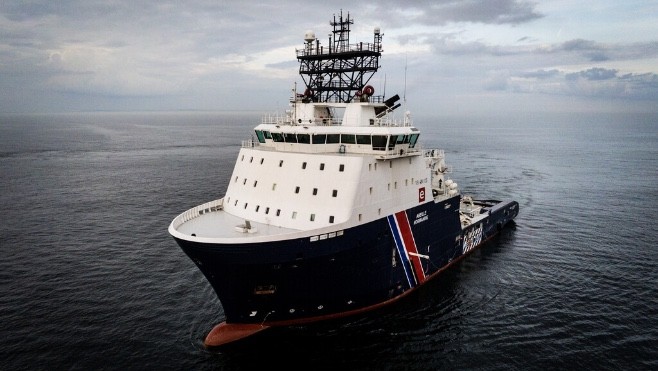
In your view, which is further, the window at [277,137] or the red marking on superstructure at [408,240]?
the window at [277,137]

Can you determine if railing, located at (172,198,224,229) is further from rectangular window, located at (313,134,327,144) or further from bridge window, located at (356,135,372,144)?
bridge window, located at (356,135,372,144)

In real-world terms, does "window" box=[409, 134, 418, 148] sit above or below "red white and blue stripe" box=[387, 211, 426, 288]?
above

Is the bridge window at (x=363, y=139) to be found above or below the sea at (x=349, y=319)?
above

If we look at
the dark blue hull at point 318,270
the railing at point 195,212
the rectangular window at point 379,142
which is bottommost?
the dark blue hull at point 318,270

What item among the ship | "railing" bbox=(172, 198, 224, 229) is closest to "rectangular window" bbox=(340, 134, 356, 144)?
the ship

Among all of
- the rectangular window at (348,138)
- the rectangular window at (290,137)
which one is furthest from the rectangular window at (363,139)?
the rectangular window at (290,137)

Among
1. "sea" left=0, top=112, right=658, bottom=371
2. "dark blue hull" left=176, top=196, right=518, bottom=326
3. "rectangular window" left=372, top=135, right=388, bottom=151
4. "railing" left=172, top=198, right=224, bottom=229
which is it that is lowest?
"sea" left=0, top=112, right=658, bottom=371

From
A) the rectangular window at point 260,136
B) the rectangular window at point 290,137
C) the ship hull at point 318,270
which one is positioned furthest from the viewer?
the rectangular window at point 260,136

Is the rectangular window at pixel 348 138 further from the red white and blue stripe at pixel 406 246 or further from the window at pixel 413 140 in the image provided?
the red white and blue stripe at pixel 406 246
